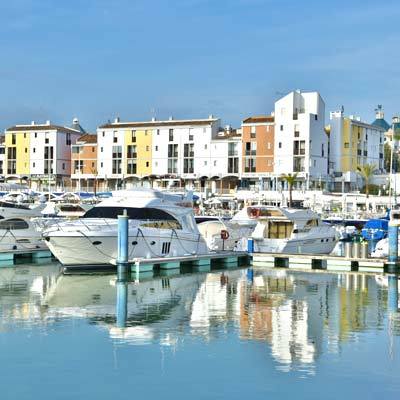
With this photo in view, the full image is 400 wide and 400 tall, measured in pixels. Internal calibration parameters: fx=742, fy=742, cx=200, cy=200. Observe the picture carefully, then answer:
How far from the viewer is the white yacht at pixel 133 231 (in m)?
33.3

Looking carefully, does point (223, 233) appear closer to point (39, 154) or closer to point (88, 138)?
point (88, 138)

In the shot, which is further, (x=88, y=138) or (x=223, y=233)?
(x=88, y=138)

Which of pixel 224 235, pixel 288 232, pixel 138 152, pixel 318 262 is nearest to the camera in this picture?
pixel 318 262

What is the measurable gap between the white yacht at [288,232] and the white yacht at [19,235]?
12190 millimetres

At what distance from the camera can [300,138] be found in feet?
308

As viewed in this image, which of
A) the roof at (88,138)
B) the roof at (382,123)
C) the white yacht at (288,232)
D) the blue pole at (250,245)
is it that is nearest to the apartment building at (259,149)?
the roof at (88,138)

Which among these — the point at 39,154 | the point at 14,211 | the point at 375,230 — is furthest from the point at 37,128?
the point at 14,211

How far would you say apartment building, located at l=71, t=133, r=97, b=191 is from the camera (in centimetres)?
10575

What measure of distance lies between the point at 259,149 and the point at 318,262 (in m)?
58.9

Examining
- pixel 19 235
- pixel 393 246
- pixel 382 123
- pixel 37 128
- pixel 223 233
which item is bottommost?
pixel 393 246

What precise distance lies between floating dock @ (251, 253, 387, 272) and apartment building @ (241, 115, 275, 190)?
187ft

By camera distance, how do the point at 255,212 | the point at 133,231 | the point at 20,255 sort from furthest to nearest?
1. the point at 255,212
2. the point at 20,255
3. the point at 133,231

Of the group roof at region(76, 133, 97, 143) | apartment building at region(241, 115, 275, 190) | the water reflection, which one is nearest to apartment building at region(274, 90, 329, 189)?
apartment building at region(241, 115, 275, 190)

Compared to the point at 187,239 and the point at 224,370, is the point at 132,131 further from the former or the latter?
the point at 224,370
